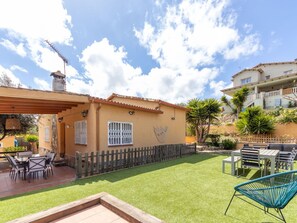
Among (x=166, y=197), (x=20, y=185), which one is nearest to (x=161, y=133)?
(x=166, y=197)

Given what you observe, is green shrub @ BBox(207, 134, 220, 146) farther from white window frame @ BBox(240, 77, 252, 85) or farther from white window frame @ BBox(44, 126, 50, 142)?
white window frame @ BBox(240, 77, 252, 85)

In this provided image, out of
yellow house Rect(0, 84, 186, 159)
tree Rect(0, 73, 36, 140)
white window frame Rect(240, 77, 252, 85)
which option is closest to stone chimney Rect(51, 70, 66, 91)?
yellow house Rect(0, 84, 186, 159)

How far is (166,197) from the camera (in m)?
4.59

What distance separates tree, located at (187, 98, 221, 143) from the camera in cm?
1678

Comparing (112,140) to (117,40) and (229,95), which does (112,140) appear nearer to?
(117,40)

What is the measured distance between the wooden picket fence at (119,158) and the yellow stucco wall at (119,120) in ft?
3.12

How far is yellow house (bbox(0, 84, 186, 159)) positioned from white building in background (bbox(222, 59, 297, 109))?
17.0m

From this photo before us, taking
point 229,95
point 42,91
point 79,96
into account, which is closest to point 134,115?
point 79,96

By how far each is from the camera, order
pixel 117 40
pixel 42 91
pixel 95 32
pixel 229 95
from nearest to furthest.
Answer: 1. pixel 42 91
2. pixel 95 32
3. pixel 117 40
4. pixel 229 95

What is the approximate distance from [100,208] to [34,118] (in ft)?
56.5

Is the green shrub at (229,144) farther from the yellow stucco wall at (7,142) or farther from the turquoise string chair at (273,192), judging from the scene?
the yellow stucco wall at (7,142)

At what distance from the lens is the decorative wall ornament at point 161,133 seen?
39.7ft

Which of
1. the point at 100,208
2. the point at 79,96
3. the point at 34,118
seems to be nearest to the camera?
the point at 100,208

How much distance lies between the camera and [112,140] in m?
9.01
